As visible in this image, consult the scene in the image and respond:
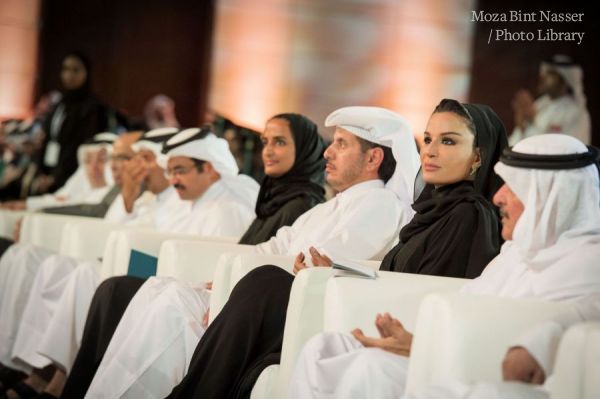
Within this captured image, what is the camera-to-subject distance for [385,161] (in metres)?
4.14

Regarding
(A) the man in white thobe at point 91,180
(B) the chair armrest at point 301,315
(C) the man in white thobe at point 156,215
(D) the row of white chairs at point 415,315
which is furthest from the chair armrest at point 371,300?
(A) the man in white thobe at point 91,180

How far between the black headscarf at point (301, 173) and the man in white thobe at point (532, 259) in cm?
200

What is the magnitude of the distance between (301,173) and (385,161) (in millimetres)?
741

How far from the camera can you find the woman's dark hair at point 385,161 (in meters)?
4.11

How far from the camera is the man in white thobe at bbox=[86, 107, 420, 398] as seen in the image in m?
3.66

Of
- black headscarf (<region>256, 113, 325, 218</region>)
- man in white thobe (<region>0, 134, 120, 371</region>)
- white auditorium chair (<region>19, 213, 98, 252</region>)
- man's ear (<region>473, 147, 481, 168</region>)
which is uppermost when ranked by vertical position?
man's ear (<region>473, 147, 481, 168</region>)

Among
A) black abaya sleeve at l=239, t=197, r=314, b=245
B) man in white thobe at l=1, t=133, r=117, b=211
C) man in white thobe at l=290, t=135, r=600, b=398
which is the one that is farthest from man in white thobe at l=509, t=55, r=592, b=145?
man in white thobe at l=290, t=135, r=600, b=398

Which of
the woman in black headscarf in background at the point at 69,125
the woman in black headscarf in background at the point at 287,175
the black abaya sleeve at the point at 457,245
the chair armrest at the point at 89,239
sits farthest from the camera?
the woman in black headscarf in background at the point at 69,125

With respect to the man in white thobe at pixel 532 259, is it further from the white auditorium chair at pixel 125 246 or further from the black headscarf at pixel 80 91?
the black headscarf at pixel 80 91

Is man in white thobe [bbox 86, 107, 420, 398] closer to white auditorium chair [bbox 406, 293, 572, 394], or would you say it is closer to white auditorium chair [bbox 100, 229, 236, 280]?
white auditorium chair [bbox 100, 229, 236, 280]

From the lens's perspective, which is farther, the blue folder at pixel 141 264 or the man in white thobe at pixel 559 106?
the man in white thobe at pixel 559 106

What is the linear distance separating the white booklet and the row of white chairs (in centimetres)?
3

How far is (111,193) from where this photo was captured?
6867mm

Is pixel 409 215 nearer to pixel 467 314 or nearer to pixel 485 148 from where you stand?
pixel 485 148
